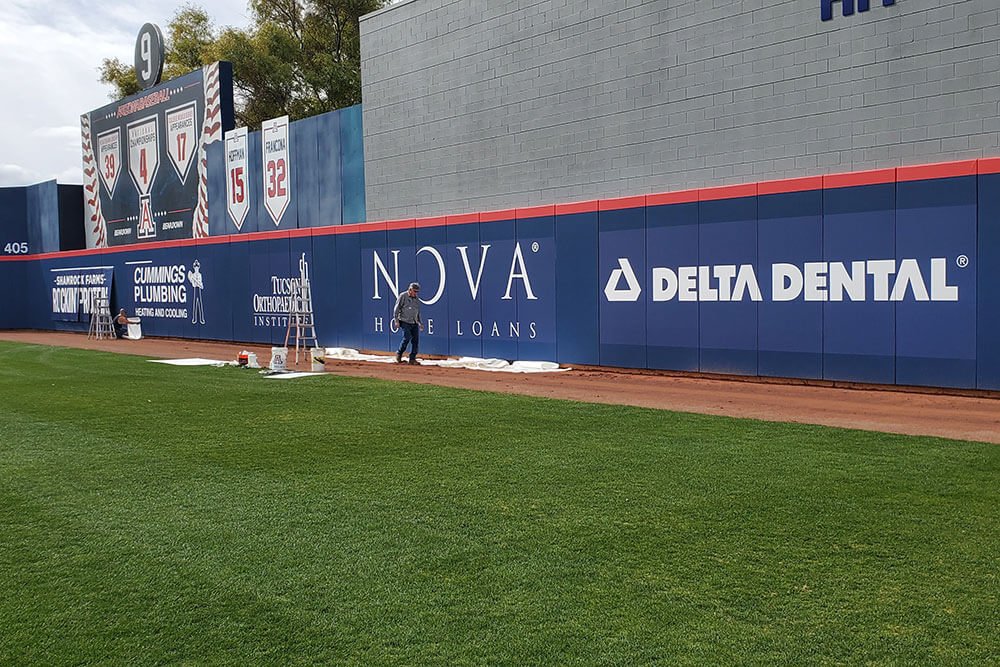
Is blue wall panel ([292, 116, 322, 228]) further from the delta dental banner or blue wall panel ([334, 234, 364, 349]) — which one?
the delta dental banner

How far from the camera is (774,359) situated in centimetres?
1470

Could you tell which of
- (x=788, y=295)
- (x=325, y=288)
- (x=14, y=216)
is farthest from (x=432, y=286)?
(x=14, y=216)

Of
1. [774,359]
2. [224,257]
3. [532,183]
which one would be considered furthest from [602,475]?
[224,257]

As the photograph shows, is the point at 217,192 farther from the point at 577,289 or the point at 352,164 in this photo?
the point at 577,289

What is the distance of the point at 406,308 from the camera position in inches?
739

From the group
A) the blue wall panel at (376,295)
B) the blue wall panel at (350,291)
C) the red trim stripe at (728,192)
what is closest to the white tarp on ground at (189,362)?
the blue wall panel at (350,291)

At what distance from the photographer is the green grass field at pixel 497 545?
4.15 metres

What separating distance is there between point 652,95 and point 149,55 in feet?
71.9

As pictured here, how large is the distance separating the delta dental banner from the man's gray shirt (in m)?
18.8

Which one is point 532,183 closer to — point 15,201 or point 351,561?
point 351,561

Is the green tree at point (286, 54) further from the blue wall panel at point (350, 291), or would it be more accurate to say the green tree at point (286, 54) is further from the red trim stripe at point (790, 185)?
the red trim stripe at point (790, 185)

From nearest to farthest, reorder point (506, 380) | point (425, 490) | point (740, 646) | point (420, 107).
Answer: point (740, 646) < point (425, 490) < point (506, 380) < point (420, 107)

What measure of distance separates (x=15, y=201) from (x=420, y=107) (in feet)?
89.1

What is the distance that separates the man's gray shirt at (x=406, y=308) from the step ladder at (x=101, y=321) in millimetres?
17082
